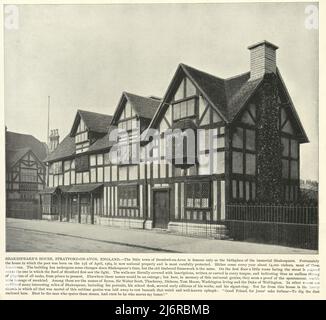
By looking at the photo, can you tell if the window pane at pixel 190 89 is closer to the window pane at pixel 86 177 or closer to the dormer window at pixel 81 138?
the dormer window at pixel 81 138

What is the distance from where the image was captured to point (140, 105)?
16.5 metres

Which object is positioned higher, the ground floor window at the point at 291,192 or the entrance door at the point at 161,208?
the ground floor window at the point at 291,192

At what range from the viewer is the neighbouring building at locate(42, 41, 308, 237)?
41.9ft

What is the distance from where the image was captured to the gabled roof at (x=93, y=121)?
1900cm

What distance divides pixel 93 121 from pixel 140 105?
3.78 meters

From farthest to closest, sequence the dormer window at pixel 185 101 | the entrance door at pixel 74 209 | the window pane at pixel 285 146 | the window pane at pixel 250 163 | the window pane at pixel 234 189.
Answer: the entrance door at pixel 74 209 → the window pane at pixel 285 146 → the dormer window at pixel 185 101 → the window pane at pixel 250 163 → the window pane at pixel 234 189

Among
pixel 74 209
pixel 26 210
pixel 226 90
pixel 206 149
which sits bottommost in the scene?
pixel 26 210

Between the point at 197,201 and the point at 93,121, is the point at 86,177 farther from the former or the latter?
the point at 197,201

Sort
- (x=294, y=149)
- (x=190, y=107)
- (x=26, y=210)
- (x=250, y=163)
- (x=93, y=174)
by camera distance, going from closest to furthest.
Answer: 1. (x=250, y=163)
2. (x=190, y=107)
3. (x=294, y=149)
4. (x=93, y=174)
5. (x=26, y=210)

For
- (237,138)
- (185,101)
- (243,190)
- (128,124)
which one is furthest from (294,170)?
(128,124)

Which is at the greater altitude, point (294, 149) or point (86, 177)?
point (294, 149)

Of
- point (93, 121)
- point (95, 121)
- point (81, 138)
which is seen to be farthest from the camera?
point (81, 138)

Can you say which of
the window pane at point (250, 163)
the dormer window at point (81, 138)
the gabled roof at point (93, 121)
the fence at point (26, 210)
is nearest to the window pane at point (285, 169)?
the window pane at point (250, 163)

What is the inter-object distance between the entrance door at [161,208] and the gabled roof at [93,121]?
5.76 metres
